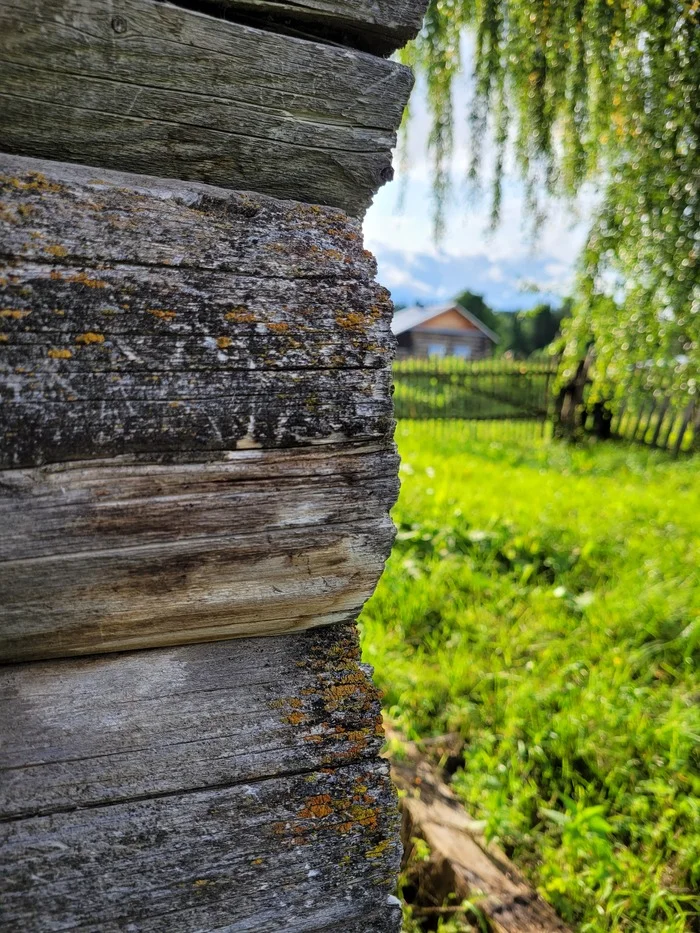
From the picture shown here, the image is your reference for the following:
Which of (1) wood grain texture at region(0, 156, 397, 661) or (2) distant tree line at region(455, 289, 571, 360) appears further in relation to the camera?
(2) distant tree line at region(455, 289, 571, 360)

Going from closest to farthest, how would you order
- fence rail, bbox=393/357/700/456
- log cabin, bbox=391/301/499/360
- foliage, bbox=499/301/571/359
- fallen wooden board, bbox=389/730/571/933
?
1. fallen wooden board, bbox=389/730/571/933
2. fence rail, bbox=393/357/700/456
3. log cabin, bbox=391/301/499/360
4. foliage, bbox=499/301/571/359

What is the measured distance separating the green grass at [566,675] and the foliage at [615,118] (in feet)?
4.35

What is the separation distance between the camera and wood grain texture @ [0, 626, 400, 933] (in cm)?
97

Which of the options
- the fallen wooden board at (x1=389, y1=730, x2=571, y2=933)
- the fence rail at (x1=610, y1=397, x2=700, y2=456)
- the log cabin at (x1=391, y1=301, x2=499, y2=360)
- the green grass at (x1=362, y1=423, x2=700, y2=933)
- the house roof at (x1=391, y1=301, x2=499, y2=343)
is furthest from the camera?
the log cabin at (x1=391, y1=301, x2=499, y2=360)

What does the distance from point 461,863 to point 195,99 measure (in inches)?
90.8

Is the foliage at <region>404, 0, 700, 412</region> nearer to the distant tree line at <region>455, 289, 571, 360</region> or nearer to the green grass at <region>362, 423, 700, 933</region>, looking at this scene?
the green grass at <region>362, 423, 700, 933</region>

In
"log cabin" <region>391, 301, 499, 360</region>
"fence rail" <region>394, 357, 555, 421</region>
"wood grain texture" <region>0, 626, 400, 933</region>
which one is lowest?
"log cabin" <region>391, 301, 499, 360</region>

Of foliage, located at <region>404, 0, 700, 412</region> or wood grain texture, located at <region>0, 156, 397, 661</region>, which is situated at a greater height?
foliage, located at <region>404, 0, 700, 412</region>

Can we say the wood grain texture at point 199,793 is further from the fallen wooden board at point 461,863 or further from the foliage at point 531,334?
the foliage at point 531,334

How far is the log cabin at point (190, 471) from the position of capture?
95cm

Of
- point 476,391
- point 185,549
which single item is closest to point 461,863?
point 185,549

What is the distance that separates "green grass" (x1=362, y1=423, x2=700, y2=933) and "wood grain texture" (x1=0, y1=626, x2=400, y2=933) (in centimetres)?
146

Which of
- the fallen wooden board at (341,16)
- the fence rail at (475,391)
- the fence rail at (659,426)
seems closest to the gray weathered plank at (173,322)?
the fallen wooden board at (341,16)

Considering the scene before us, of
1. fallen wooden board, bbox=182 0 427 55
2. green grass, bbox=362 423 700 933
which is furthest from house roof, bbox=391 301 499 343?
fallen wooden board, bbox=182 0 427 55
